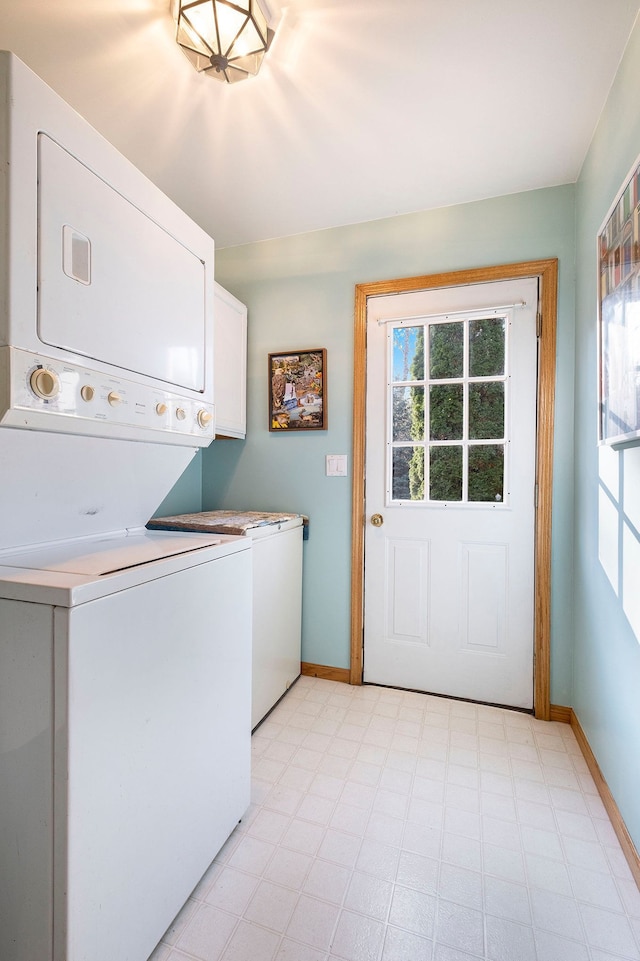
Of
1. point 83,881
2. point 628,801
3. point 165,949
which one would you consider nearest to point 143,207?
point 83,881

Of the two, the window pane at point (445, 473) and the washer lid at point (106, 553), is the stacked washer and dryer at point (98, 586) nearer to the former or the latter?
the washer lid at point (106, 553)

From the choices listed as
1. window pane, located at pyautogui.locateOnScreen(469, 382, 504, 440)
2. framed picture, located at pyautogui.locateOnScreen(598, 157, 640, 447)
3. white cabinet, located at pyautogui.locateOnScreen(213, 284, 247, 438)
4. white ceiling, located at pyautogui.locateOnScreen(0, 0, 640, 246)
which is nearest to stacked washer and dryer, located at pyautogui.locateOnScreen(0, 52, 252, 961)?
white ceiling, located at pyautogui.locateOnScreen(0, 0, 640, 246)

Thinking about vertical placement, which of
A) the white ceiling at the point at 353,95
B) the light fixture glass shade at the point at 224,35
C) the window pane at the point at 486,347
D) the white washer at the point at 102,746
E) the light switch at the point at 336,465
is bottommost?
the white washer at the point at 102,746

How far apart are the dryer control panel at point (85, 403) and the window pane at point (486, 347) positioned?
1.44m

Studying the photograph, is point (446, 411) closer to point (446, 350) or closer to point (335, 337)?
point (446, 350)

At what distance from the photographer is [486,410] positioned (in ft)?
7.16

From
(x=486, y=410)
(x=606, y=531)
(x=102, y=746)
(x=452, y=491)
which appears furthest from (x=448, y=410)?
(x=102, y=746)

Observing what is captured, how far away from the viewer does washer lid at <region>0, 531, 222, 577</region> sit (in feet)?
3.25

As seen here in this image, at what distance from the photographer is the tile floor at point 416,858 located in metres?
1.10

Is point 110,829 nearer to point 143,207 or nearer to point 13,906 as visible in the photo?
point 13,906

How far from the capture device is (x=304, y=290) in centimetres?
249

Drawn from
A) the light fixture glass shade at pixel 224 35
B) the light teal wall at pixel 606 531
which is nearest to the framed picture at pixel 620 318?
the light teal wall at pixel 606 531

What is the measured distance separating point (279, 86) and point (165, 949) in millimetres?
2595

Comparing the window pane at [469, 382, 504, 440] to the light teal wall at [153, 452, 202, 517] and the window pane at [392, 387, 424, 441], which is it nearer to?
the window pane at [392, 387, 424, 441]
